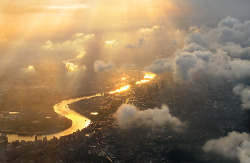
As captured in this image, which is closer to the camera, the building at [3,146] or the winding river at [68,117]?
the building at [3,146]

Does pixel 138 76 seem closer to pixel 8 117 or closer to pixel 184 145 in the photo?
pixel 8 117

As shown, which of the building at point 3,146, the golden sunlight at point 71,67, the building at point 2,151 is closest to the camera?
the building at point 2,151

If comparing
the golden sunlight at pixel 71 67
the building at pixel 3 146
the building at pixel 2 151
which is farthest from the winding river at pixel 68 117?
the golden sunlight at pixel 71 67

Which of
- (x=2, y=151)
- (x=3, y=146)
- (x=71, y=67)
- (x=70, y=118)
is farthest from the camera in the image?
(x=71, y=67)

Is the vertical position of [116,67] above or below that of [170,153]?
above

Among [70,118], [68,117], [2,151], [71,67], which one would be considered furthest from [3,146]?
[71,67]

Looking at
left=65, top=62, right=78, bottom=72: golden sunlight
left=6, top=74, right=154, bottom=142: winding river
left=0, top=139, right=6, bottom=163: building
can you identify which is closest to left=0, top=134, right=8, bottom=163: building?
left=0, top=139, right=6, bottom=163: building

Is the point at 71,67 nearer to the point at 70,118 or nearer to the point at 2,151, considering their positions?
the point at 70,118

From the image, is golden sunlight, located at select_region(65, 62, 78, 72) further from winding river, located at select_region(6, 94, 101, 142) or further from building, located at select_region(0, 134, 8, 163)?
building, located at select_region(0, 134, 8, 163)

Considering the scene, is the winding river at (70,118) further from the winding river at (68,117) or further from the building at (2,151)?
the building at (2,151)

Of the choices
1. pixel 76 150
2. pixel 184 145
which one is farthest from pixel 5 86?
pixel 184 145

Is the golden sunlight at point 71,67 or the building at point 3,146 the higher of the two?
the golden sunlight at point 71,67
